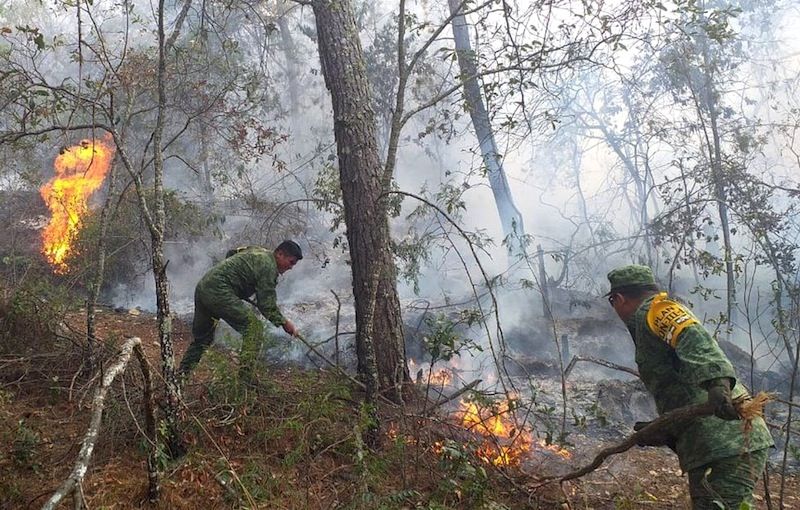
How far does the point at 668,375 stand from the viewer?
302 centimetres

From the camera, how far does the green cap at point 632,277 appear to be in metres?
3.23

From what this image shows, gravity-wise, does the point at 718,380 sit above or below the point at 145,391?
above

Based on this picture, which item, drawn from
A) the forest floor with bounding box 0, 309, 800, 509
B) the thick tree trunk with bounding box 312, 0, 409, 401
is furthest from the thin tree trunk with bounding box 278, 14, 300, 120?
the forest floor with bounding box 0, 309, 800, 509

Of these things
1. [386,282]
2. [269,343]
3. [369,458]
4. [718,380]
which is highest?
[386,282]

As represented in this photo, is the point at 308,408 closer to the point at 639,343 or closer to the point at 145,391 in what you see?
the point at 145,391

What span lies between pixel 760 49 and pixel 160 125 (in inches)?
972

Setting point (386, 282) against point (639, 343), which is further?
point (386, 282)

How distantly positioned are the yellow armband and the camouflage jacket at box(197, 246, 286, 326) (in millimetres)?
3189

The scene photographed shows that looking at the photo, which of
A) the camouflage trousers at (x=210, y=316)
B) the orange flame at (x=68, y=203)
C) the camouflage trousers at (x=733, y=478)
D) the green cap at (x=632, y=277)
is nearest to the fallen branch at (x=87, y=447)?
the camouflage trousers at (x=210, y=316)

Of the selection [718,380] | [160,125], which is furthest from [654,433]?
[160,125]

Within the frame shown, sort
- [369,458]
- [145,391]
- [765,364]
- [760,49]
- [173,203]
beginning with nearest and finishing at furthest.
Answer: [145,391] → [369,458] → [173,203] → [765,364] → [760,49]

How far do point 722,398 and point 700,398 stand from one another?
1.37 ft

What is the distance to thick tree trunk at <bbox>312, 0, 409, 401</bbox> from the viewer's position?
14.7 ft

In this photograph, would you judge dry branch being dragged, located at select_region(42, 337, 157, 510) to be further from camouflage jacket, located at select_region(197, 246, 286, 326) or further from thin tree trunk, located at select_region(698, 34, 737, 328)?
thin tree trunk, located at select_region(698, 34, 737, 328)
